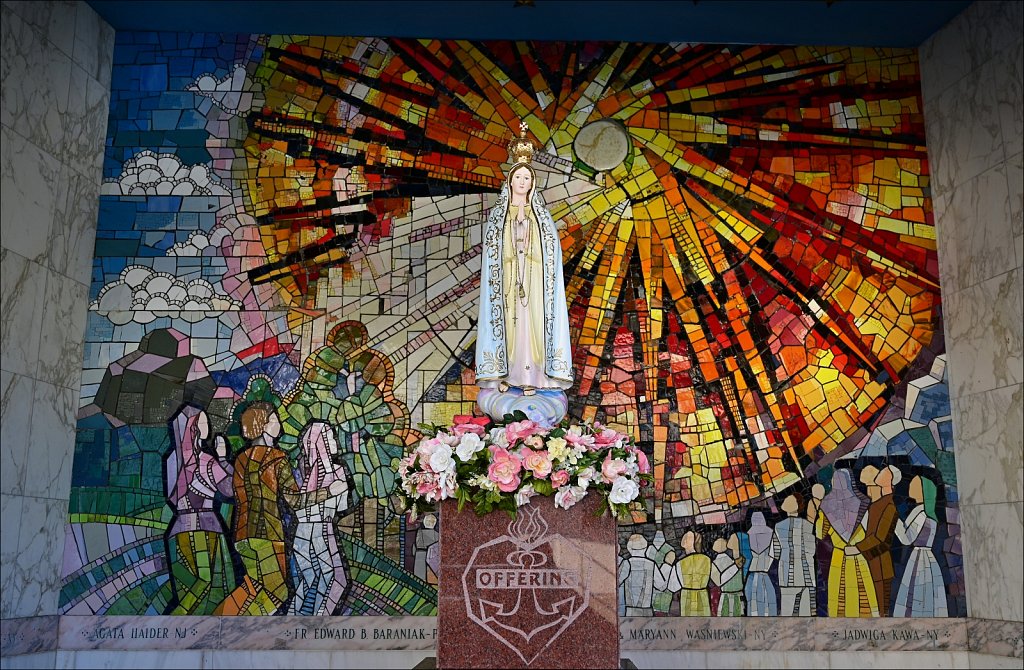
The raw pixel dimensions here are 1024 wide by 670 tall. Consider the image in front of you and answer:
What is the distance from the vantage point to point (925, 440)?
848cm

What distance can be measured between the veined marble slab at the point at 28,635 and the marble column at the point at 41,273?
22mm

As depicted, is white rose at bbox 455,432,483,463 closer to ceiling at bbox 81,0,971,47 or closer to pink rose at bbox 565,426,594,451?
pink rose at bbox 565,426,594,451

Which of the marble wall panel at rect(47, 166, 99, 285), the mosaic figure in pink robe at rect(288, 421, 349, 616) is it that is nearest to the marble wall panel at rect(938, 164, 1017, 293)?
the mosaic figure in pink robe at rect(288, 421, 349, 616)

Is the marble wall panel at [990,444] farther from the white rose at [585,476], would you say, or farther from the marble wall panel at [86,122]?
the marble wall panel at [86,122]

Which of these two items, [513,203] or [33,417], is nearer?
[513,203]

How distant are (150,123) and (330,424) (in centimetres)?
325

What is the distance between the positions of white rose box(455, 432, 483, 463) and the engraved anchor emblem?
0.41m

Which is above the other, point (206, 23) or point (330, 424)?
point (206, 23)

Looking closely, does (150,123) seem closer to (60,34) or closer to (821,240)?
(60,34)

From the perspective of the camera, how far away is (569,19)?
9.09 meters

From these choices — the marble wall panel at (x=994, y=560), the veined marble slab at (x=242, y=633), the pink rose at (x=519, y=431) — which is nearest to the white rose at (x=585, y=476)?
the pink rose at (x=519, y=431)

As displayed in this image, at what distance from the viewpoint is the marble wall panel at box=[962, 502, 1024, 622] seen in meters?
7.68

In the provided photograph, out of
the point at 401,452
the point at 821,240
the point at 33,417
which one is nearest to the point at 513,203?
the point at 401,452

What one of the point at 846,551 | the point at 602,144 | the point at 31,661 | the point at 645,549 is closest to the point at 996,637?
→ the point at 846,551
